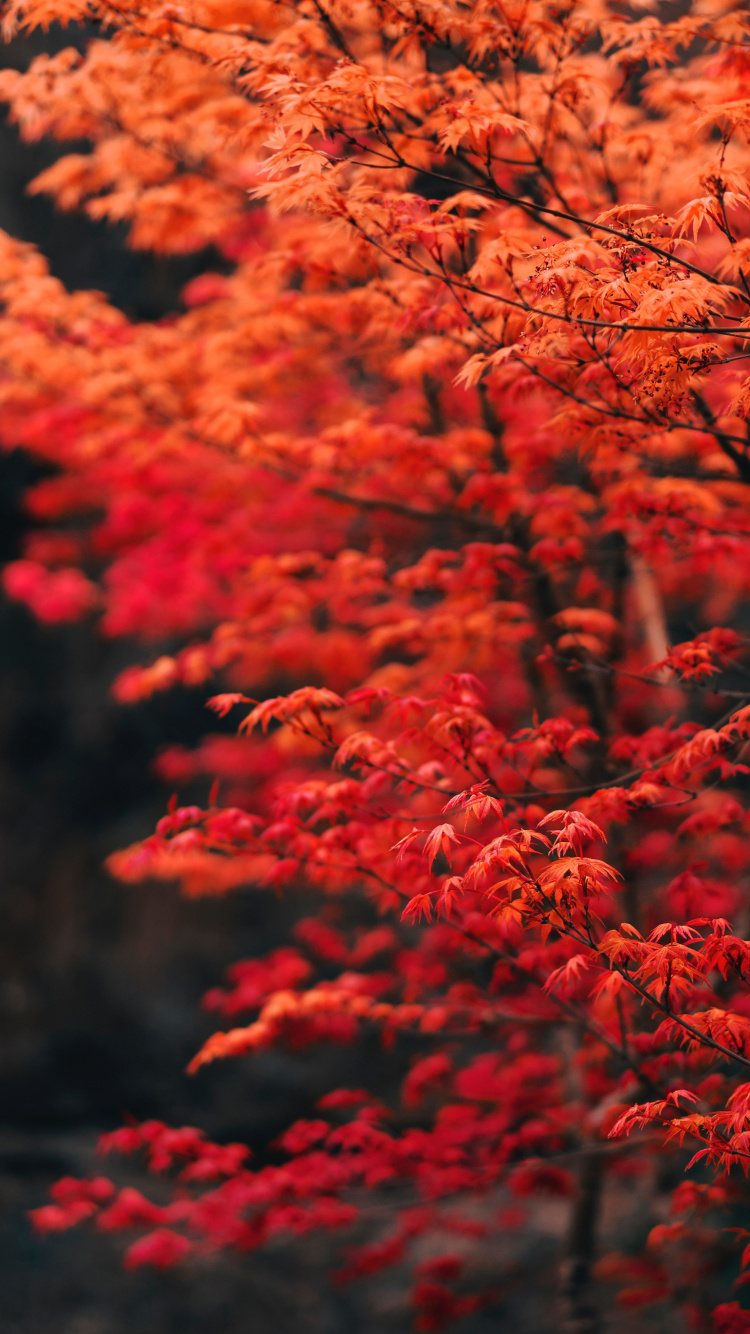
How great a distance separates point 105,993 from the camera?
10.1 metres

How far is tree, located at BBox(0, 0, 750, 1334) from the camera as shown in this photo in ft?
10.6

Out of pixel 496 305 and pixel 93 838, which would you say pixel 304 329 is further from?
pixel 93 838

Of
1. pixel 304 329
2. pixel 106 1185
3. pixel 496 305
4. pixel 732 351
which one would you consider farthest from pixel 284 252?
pixel 106 1185

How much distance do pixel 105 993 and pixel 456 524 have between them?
743 centimetres

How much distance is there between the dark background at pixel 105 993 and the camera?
7.73 m

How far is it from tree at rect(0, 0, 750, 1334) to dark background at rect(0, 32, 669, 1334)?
38.3 inches

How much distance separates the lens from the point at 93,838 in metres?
10.7

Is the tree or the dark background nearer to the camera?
the tree

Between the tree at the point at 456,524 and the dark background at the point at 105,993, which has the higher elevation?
the tree at the point at 456,524

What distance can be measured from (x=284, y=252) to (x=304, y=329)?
1.22 m

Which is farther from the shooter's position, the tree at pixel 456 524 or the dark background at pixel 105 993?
the dark background at pixel 105 993

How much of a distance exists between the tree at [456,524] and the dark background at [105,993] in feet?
3.19

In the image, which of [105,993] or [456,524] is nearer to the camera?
[456,524]

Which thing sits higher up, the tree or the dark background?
Result: the tree
